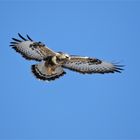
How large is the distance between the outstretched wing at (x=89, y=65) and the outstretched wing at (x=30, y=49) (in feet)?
2.64

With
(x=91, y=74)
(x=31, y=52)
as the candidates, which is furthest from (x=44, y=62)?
(x=91, y=74)

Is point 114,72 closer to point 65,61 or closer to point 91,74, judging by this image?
point 91,74

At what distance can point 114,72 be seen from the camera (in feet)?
59.8

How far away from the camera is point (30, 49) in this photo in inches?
679

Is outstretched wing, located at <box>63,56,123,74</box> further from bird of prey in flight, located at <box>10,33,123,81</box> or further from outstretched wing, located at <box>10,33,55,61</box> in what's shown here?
outstretched wing, located at <box>10,33,55,61</box>

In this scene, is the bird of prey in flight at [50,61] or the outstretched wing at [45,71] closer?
the bird of prey in flight at [50,61]

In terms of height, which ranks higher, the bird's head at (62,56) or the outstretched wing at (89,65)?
the outstretched wing at (89,65)

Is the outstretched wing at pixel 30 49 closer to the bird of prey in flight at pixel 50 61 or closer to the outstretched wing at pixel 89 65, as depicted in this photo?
the bird of prey in flight at pixel 50 61

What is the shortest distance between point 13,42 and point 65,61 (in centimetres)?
172


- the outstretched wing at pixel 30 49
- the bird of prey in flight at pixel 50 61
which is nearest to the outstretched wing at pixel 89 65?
the bird of prey in flight at pixel 50 61

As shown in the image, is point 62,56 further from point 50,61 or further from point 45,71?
point 45,71

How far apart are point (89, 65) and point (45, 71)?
1404 mm

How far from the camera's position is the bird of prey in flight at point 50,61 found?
54.9 ft

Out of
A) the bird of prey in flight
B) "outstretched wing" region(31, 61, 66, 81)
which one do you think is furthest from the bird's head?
"outstretched wing" region(31, 61, 66, 81)
